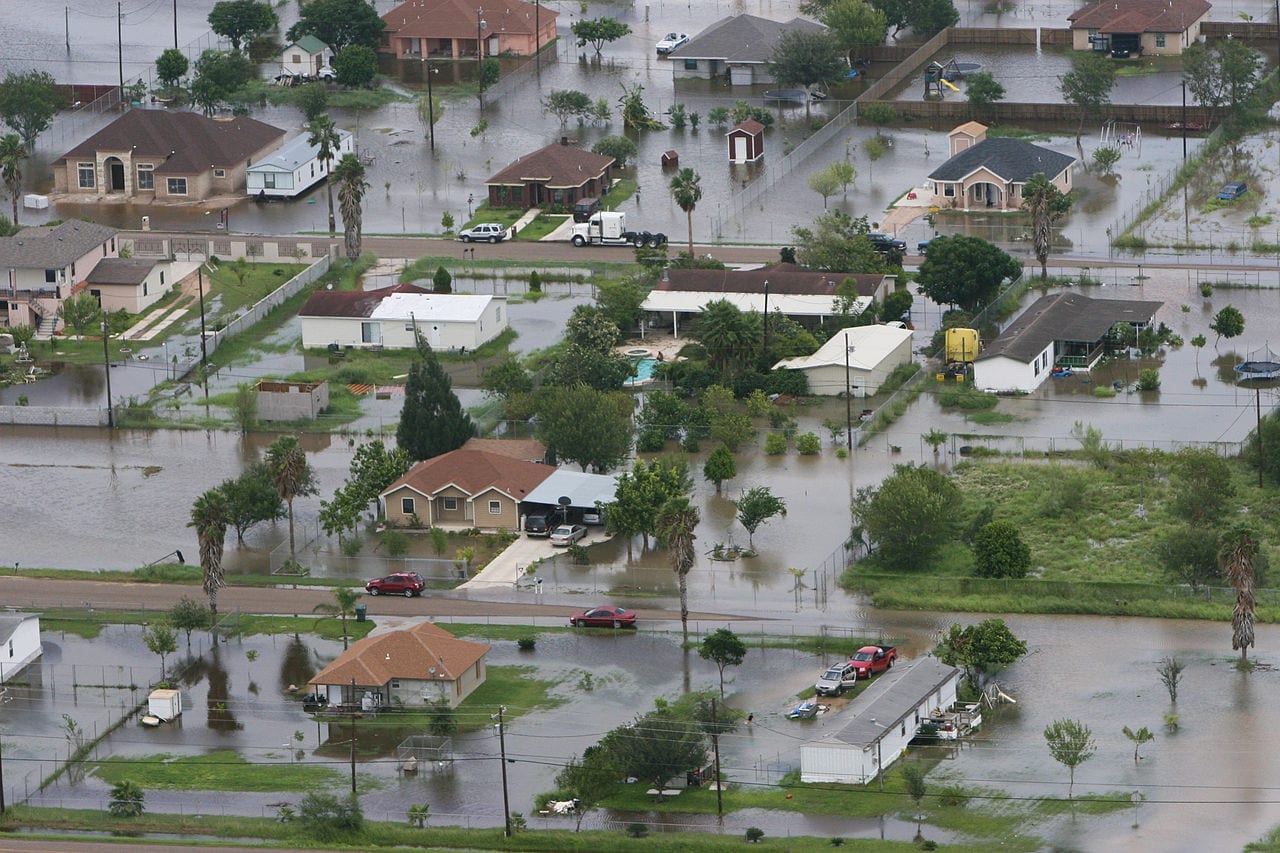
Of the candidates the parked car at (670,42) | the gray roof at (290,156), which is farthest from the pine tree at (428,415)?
the parked car at (670,42)

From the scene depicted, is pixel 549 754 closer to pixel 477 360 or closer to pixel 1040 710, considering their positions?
pixel 1040 710

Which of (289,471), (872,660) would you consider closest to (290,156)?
(289,471)

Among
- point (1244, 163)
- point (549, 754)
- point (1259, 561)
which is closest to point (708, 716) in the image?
point (549, 754)

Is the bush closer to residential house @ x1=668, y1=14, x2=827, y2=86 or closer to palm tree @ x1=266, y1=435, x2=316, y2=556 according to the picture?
palm tree @ x1=266, y1=435, x2=316, y2=556

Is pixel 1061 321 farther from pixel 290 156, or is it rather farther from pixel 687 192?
pixel 290 156

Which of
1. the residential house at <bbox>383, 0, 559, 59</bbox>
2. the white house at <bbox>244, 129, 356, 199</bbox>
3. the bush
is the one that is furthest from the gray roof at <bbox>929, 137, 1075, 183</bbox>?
the residential house at <bbox>383, 0, 559, 59</bbox>

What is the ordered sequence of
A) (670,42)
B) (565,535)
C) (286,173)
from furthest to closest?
(670,42)
(286,173)
(565,535)
